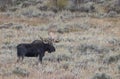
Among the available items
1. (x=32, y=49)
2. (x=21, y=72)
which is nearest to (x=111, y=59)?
(x=32, y=49)

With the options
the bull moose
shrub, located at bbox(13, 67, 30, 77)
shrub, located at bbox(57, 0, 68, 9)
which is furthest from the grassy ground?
shrub, located at bbox(57, 0, 68, 9)

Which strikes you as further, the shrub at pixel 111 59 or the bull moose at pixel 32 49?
the shrub at pixel 111 59

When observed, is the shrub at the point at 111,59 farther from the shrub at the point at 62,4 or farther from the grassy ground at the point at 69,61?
the shrub at the point at 62,4

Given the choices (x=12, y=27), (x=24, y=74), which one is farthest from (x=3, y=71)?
(x=12, y=27)

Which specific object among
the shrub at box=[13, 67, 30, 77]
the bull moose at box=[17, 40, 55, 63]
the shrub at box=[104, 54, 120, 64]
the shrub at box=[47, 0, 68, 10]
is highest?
the shrub at box=[13, 67, 30, 77]

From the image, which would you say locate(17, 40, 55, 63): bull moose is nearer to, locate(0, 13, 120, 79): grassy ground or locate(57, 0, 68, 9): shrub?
locate(0, 13, 120, 79): grassy ground

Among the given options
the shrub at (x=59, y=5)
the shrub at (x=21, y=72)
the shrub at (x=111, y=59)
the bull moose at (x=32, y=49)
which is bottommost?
the shrub at (x=59, y=5)

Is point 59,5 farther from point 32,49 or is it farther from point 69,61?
point 32,49

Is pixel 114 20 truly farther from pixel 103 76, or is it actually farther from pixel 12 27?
pixel 103 76

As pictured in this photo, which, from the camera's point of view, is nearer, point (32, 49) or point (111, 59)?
point (32, 49)

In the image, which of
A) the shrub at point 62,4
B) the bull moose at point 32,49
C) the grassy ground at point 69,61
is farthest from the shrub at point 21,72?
the shrub at point 62,4

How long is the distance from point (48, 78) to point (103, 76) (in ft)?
5.07

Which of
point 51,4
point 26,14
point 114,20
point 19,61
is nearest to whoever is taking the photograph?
point 19,61

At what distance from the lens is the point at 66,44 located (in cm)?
2383
